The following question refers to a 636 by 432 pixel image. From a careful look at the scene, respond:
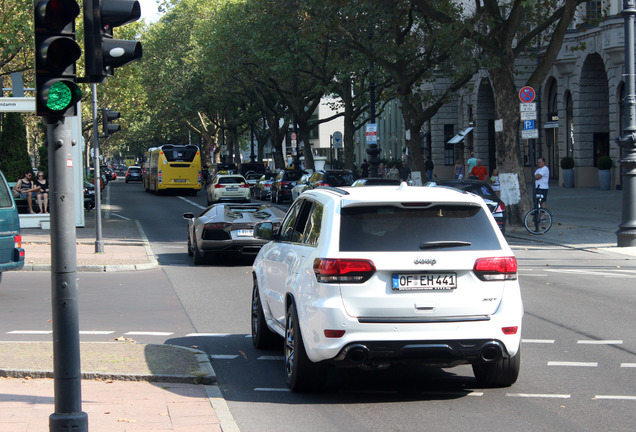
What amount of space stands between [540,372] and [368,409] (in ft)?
6.47

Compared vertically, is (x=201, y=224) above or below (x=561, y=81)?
below

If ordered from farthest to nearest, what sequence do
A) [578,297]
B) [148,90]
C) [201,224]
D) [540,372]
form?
[148,90], [201,224], [578,297], [540,372]

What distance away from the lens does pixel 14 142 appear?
121 feet

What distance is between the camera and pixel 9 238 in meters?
13.6

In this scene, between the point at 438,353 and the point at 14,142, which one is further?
the point at 14,142

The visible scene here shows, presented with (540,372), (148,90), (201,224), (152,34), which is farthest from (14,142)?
(152,34)

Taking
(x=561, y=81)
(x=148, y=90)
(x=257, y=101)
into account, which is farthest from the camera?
(x=148, y=90)

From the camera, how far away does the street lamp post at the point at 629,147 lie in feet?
66.4

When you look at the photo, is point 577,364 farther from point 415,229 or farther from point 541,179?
point 541,179

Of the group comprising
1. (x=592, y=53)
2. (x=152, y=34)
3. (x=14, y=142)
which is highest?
(x=152, y=34)

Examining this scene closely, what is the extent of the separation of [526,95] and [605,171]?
1733 centimetres

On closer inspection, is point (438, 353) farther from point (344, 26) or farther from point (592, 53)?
point (592, 53)

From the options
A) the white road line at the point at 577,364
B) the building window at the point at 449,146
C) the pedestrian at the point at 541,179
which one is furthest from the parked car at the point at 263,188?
the white road line at the point at 577,364

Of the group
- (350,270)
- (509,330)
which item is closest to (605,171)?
(509,330)
